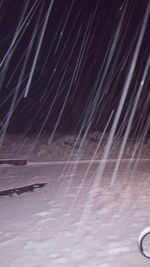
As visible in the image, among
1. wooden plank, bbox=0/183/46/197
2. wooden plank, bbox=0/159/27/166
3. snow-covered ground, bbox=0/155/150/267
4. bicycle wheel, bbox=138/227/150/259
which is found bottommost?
wooden plank, bbox=0/159/27/166

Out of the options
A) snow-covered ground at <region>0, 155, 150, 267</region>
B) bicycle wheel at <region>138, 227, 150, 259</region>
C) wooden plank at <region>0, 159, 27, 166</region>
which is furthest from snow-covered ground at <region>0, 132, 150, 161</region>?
bicycle wheel at <region>138, 227, 150, 259</region>

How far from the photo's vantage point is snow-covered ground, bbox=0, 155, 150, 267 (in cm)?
431

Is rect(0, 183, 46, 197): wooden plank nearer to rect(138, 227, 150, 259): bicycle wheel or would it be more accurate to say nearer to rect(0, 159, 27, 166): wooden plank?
rect(0, 159, 27, 166): wooden plank

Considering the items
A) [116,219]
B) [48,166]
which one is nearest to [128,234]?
[116,219]

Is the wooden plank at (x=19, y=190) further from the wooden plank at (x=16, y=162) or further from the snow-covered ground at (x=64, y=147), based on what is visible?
the snow-covered ground at (x=64, y=147)

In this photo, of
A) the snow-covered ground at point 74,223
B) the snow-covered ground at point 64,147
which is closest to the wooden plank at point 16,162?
the snow-covered ground at point 64,147

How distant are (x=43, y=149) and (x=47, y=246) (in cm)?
1230

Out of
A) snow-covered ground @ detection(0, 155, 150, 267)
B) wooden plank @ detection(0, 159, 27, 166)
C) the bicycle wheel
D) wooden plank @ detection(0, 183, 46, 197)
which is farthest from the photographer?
wooden plank @ detection(0, 159, 27, 166)

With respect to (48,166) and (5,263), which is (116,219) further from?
(48,166)

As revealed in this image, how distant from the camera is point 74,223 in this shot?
5738 mm

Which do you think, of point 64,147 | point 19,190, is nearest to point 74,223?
point 19,190

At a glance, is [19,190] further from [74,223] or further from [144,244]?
[144,244]

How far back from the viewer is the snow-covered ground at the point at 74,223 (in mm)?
4312

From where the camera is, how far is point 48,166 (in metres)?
12.8
